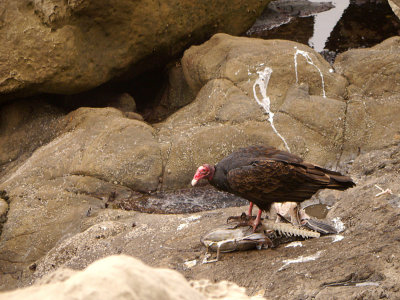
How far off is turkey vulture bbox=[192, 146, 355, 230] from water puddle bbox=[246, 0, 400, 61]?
6.79m

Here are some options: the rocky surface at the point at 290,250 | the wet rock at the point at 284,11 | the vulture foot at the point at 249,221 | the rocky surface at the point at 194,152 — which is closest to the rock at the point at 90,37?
the rocky surface at the point at 194,152

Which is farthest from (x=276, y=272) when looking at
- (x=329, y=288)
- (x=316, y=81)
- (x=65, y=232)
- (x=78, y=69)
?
(x=78, y=69)

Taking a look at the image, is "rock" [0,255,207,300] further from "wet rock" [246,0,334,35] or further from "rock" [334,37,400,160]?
"wet rock" [246,0,334,35]

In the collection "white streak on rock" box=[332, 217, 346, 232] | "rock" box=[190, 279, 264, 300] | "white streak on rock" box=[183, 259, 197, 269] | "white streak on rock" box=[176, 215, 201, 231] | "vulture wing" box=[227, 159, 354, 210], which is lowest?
"white streak on rock" box=[176, 215, 201, 231]

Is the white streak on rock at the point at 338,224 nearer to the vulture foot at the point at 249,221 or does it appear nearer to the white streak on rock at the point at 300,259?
the white streak on rock at the point at 300,259

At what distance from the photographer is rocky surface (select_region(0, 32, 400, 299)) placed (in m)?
5.61

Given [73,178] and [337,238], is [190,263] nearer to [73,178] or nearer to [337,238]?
[337,238]

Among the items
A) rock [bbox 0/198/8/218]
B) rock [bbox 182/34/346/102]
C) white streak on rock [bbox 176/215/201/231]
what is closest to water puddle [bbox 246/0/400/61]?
rock [bbox 182/34/346/102]

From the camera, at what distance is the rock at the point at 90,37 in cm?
837

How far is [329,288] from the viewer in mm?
3984

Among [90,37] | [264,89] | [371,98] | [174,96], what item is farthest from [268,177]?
[174,96]

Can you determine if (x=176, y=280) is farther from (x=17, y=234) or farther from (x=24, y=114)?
(x=24, y=114)

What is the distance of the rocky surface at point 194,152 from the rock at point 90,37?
2.00 feet

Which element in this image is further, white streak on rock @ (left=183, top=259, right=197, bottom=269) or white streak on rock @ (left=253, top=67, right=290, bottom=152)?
white streak on rock @ (left=253, top=67, right=290, bottom=152)
